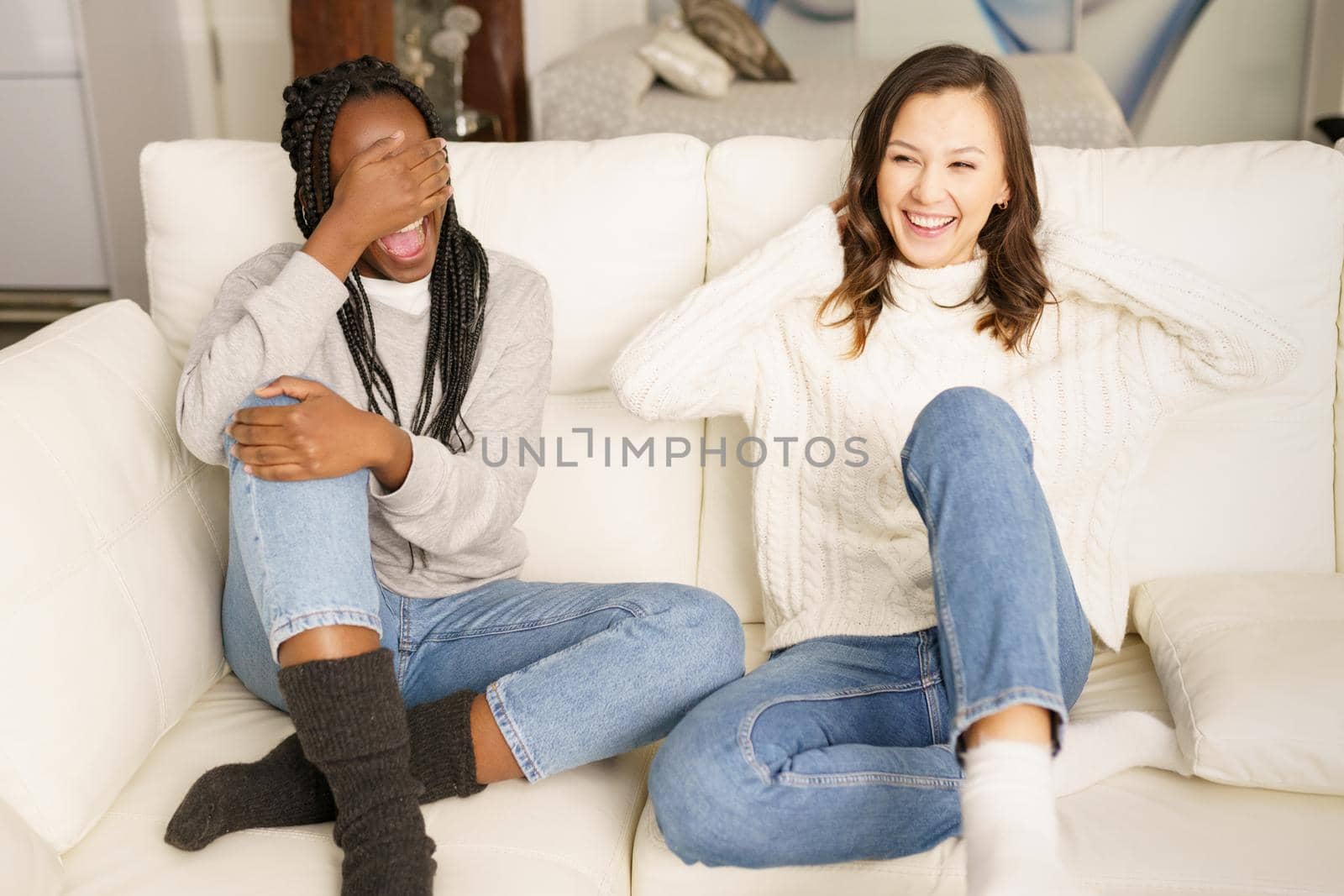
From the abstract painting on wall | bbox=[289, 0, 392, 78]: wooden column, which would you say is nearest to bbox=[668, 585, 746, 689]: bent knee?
bbox=[289, 0, 392, 78]: wooden column

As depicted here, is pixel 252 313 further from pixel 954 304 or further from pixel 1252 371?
pixel 1252 371

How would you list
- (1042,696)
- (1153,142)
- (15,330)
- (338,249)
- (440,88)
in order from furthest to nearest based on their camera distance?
(1153,142)
(440,88)
(15,330)
(338,249)
(1042,696)

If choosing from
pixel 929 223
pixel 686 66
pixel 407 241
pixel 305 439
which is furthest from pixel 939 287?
pixel 686 66

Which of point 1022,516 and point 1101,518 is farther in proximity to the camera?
point 1101,518

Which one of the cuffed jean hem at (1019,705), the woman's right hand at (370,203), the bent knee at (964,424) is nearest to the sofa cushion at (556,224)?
the woman's right hand at (370,203)

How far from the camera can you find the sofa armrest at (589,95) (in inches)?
130

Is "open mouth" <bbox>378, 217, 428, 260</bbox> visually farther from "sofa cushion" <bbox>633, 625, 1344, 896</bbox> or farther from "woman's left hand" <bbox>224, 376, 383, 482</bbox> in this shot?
"sofa cushion" <bbox>633, 625, 1344, 896</bbox>

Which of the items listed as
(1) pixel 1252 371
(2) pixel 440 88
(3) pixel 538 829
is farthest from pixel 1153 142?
(3) pixel 538 829

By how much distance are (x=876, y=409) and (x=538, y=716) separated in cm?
53

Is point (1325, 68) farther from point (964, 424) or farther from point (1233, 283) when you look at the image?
point (964, 424)

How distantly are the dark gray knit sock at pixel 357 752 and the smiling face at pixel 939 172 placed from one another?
2.56 ft

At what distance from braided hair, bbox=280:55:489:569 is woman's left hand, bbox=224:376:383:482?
0.19m

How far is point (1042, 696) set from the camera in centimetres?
100

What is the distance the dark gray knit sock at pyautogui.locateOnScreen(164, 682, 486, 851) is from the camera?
113 cm
